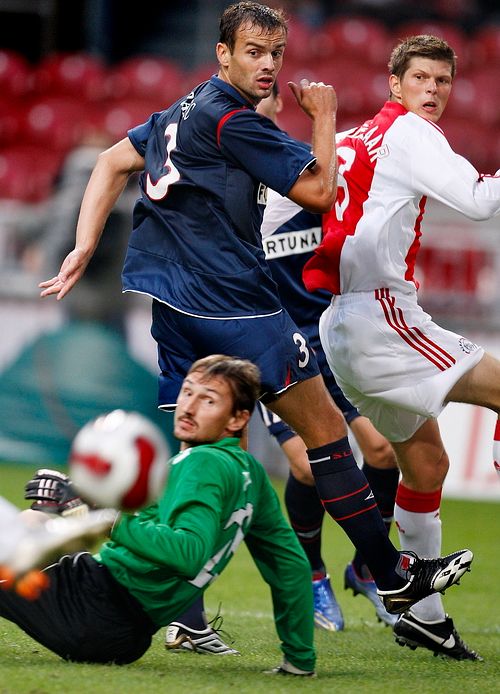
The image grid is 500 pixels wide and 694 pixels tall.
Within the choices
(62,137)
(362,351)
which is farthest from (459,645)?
(62,137)

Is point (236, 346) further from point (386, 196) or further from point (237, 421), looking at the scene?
point (386, 196)

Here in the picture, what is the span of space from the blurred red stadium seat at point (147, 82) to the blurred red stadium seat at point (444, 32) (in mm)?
2626

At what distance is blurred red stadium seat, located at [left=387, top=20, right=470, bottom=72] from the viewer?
1422 centimetres

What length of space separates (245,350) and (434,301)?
217 inches

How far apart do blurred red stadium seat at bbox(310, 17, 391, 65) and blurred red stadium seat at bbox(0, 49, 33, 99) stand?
3433 millimetres

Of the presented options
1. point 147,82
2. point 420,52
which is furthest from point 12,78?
point 420,52

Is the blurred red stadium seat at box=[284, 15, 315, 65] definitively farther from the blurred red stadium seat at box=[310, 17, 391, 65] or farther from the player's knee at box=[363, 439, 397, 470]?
the player's knee at box=[363, 439, 397, 470]

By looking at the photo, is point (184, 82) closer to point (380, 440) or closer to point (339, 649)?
point (380, 440)

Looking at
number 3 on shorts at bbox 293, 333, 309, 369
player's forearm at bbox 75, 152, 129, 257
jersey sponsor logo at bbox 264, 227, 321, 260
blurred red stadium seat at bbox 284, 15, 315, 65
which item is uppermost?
blurred red stadium seat at bbox 284, 15, 315, 65

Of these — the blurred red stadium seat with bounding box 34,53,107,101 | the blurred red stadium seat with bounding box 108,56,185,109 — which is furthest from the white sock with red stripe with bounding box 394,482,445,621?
the blurred red stadium seat with bounding box 34,53,107,101

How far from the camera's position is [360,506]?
4.23m

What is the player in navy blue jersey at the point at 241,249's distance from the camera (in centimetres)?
398

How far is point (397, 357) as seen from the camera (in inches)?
172

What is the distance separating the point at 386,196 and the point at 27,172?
9.32 meters
